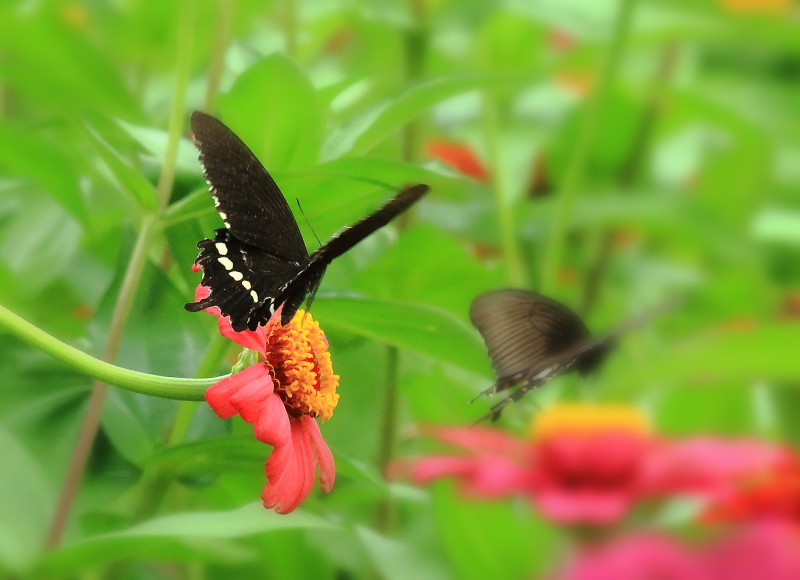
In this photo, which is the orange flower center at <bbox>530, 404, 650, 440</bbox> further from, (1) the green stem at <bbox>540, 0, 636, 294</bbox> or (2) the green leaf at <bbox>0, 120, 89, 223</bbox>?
(2) the green leaf at <bbox>0, 120, 89, 223</bbox>

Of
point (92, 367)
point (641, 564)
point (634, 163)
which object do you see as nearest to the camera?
point (92, 367)

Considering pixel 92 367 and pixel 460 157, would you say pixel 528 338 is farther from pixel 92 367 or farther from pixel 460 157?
pixel 460 157

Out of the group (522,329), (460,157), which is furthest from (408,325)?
(460,157)

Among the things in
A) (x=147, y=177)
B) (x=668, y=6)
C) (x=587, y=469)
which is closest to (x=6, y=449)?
(x=147, y=177)

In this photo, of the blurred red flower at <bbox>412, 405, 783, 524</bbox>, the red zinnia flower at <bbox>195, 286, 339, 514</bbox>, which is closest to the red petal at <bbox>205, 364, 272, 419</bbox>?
the red zinnia flower at <bbox>195, 286, 339, 514</bbox>

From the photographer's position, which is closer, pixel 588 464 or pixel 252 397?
pixel 252 397

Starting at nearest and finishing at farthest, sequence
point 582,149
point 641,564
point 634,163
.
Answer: point 641,564, point 582,149, point 634,163

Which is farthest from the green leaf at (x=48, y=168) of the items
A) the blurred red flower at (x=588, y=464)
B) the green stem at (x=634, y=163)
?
the green stem at (x=634, y=163)
